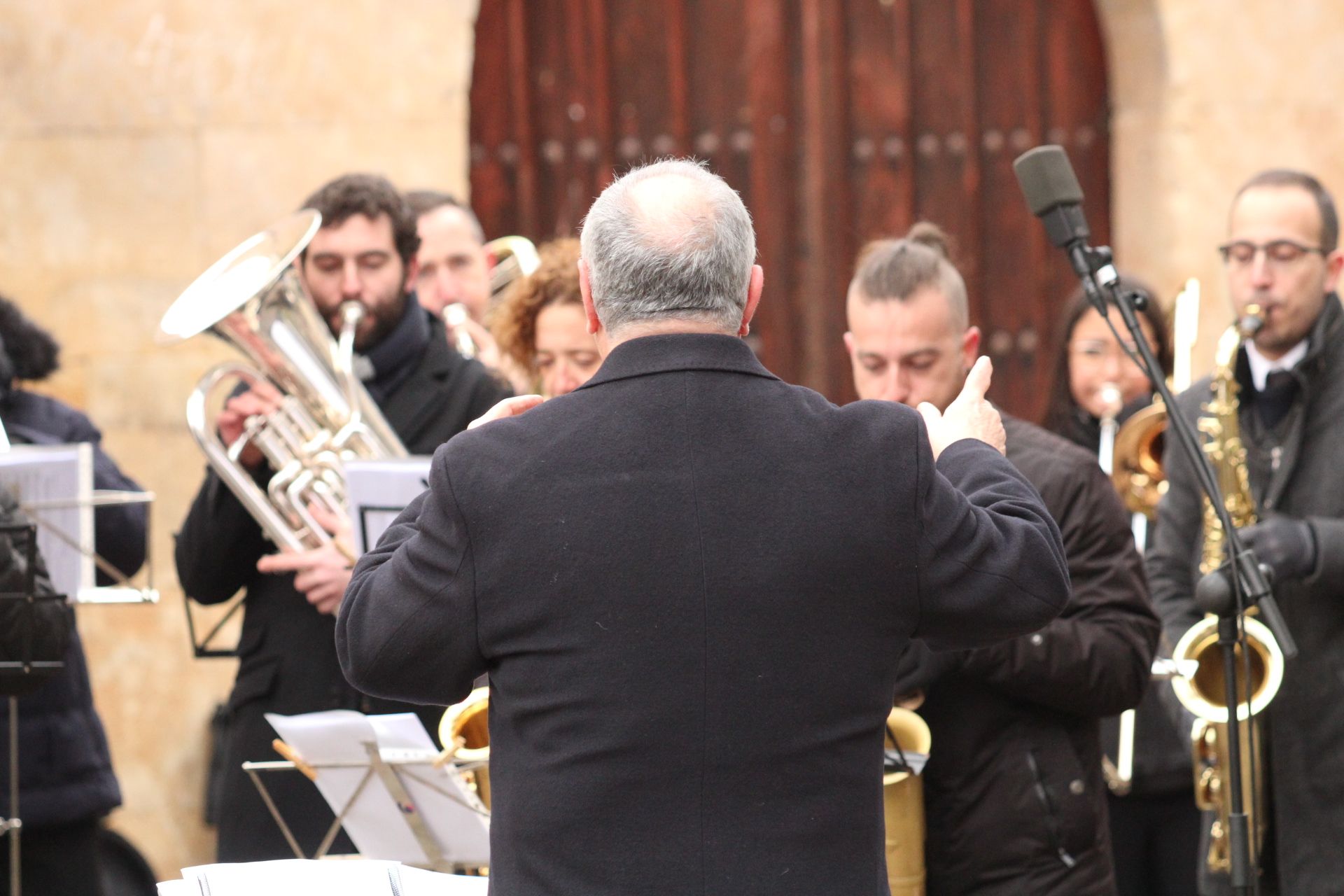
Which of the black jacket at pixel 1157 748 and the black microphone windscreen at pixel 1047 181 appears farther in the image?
the black jacket at pixel 1157 748

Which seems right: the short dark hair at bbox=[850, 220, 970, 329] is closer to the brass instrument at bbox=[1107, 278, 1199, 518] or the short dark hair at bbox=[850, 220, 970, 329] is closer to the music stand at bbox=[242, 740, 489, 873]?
the music stand at bbox=[242, 740, 489, 873]

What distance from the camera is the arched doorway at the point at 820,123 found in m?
6.07

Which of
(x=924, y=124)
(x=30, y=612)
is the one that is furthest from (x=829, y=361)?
(x=30, y=612)

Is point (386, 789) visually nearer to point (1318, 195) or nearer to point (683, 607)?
point (683, 607)

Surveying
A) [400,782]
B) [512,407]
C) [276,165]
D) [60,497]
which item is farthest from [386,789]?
[276,165]

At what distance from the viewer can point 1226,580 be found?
10.2 feet

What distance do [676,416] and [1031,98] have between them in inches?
168

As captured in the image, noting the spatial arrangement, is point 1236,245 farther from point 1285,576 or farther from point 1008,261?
point 1008,261

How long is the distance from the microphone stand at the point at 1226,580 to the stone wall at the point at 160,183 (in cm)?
306

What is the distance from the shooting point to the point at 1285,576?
3559 millimetres

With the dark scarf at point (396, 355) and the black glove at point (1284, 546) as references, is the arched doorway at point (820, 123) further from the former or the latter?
the black glove at point (1284, 546)

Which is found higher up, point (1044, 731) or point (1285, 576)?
point (1285, 576)

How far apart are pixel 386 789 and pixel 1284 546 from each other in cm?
182

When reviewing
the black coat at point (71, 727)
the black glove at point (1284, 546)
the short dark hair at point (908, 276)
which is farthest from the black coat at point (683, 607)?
the black coat at point (71, 727)
